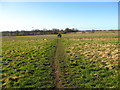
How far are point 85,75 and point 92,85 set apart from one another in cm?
130

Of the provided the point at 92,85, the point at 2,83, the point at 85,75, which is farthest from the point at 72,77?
the point at 2,83

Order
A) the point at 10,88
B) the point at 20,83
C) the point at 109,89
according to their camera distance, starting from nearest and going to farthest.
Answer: the point at 109,89 < the point at 10,88 < the point at 20,83

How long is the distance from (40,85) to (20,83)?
128cm

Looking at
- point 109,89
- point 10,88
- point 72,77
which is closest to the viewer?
point 109,89

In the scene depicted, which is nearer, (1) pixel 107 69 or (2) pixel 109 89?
(2) pixel 109 89

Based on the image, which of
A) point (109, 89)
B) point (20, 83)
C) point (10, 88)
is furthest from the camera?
point (20, 83)

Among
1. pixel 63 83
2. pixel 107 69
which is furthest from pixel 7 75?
pixel 107 69

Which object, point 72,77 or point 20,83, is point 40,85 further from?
point 72,77

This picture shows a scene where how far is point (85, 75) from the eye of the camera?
25.0 ft

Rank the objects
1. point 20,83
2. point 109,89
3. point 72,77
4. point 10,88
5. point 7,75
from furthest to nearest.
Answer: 1. point 7,75
2. point 72,77
3. point 20,83
4. point 10,88
5. point 109,89

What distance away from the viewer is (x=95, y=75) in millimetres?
7590

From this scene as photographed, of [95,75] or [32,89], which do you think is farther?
[95,75]

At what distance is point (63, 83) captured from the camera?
21.7ft

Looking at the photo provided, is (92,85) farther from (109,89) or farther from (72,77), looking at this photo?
(72,77)
